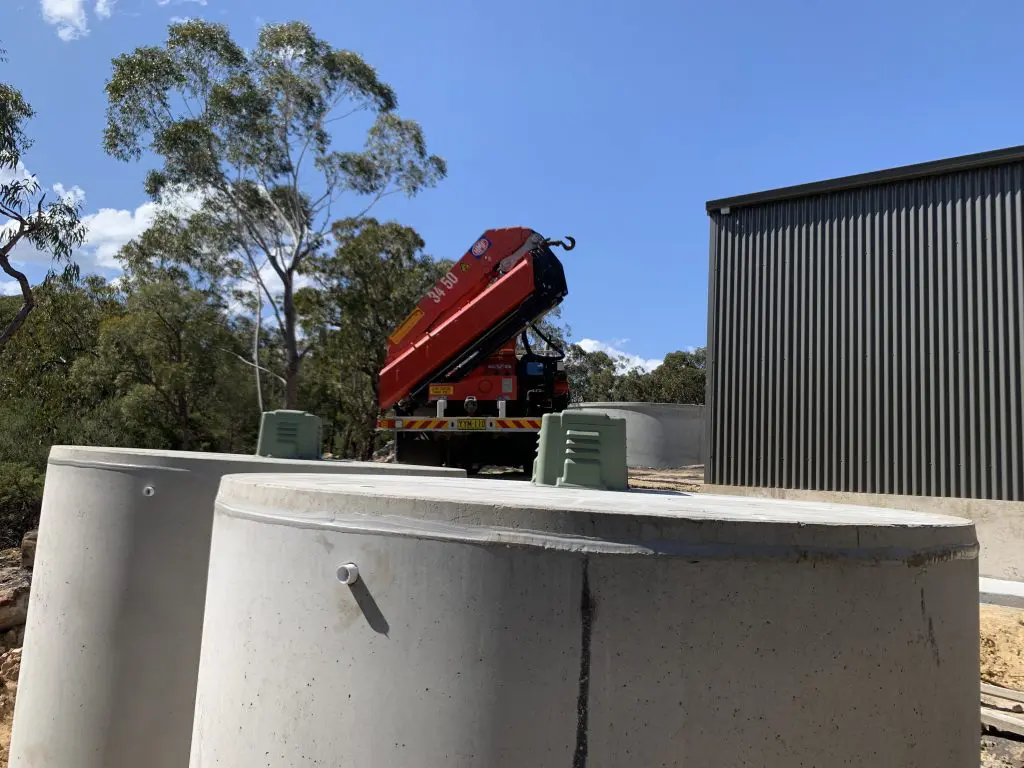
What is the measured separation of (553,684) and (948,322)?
8.13m

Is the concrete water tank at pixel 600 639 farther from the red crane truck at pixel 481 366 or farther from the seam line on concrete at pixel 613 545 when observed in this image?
the red crane truck at pixel 481 366

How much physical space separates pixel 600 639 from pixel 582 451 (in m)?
1.44

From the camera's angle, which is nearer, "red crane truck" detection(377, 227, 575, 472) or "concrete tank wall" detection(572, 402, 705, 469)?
"red crane truck" detection(377, 227, 575, 472)

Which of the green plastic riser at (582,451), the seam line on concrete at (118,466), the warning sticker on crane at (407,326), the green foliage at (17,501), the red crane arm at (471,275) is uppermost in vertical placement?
the red crane arm at (471,275)

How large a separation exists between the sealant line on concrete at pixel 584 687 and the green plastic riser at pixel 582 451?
1.36 metres

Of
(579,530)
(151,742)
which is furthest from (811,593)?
(151,742)

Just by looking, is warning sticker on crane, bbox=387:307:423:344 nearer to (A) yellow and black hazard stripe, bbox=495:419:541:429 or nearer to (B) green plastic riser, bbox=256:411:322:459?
(A) yellow and black hazard stripe, bbox=495:419:541:429

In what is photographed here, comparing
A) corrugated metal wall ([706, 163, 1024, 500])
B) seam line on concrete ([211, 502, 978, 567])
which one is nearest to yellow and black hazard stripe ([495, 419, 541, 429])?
corrugated metal wall ([706, 163, 1024, 500])

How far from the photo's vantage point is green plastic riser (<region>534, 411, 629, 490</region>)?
10.3 feet

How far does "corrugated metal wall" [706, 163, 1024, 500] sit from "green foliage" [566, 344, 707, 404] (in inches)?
1253

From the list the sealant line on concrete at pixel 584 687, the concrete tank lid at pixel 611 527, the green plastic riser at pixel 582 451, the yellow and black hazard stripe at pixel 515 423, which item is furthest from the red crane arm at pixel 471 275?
the sealant line on concrete at pixel 584 687

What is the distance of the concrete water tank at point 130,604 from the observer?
3.91 meters

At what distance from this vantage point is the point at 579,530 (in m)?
1.81

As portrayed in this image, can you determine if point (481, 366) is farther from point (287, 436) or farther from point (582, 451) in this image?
point (582, 451)
